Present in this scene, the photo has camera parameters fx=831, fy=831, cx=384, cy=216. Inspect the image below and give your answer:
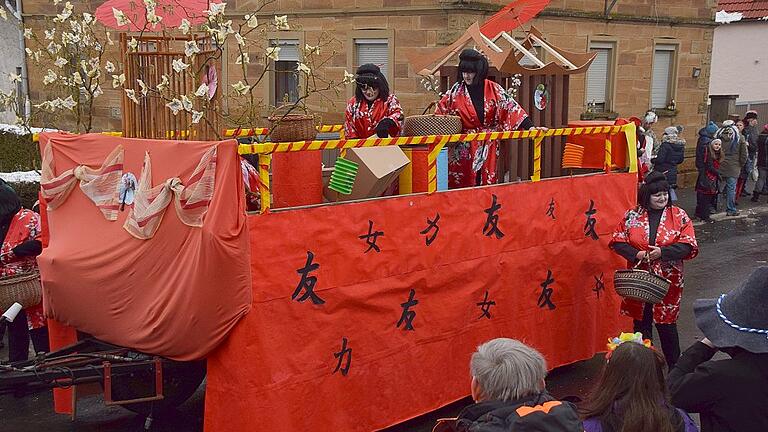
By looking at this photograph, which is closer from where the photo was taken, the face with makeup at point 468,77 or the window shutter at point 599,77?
the face with makeup at point 468,77

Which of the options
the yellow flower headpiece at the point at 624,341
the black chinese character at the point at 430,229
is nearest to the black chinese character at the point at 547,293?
the black chinese character at the point at 430,229

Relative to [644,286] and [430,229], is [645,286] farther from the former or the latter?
[430,229]

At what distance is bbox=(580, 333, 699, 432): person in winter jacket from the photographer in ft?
10.6

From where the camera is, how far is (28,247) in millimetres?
6004

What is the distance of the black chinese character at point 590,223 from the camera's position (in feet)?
22.4

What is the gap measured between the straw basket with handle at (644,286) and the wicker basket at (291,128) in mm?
2647

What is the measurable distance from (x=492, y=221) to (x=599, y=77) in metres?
11.6

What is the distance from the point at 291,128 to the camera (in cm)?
542

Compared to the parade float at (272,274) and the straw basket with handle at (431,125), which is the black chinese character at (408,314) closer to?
the parade float at (272,274)

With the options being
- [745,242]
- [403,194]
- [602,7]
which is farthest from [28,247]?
[602,7]

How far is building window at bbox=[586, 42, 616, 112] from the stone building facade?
20 millimetres

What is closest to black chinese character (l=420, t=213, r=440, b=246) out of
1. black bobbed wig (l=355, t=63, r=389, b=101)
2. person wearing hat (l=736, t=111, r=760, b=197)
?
black bobbed wig (l=355, t=63, r=389, b=101)

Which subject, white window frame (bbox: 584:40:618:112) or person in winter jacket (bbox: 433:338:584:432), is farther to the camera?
white window frame (bbox: 584:40:618:112)

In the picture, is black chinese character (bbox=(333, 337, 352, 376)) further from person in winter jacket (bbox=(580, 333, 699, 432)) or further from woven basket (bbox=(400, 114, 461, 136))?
person in winter jacket (bbox=(580, 333, 699, 432))
